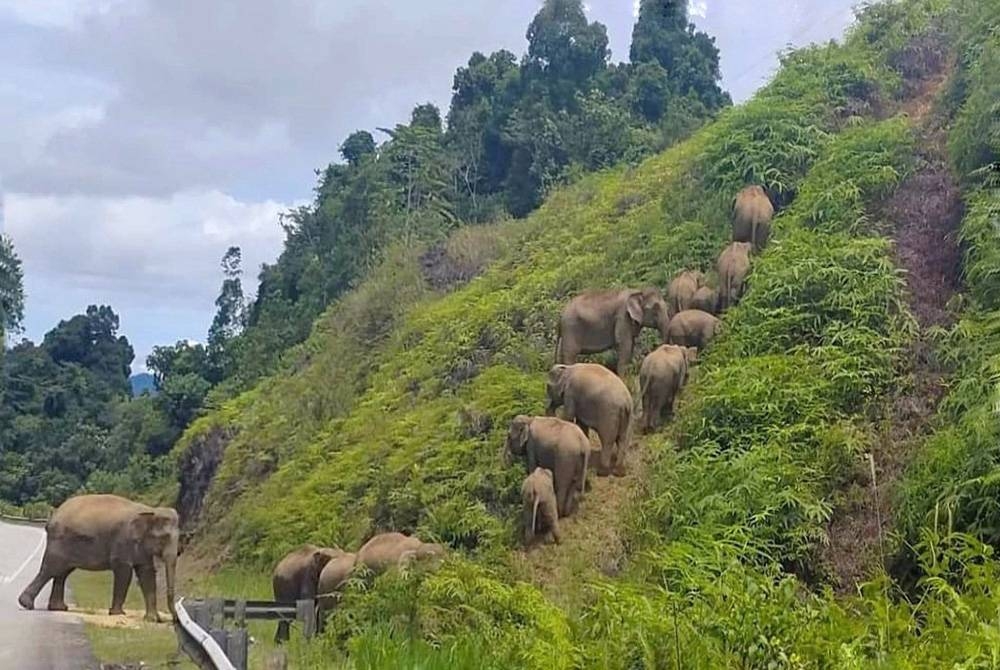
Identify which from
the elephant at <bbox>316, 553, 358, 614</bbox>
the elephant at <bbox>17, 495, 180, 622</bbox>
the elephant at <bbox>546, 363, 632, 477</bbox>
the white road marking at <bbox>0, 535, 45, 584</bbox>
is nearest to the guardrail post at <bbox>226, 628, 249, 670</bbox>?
the elephant at <bbox>316, 553, 358, 614</bbox>

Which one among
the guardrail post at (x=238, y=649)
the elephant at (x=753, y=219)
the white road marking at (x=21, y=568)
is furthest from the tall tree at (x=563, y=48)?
the guardrail post at (x=238, y=649)

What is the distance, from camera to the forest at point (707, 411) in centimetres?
735

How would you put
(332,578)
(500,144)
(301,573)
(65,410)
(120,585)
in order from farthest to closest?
(65,410) < (500,144) < (120,585) < (301,573) < (332,578)

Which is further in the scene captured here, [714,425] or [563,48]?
[563,48]

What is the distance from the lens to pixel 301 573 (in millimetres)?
14164

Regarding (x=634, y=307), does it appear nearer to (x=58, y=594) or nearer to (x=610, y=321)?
(x=610, y=321)

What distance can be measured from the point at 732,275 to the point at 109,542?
8135 millimetres

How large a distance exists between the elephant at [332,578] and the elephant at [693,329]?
487 cm

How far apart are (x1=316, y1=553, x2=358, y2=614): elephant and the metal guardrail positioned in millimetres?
329

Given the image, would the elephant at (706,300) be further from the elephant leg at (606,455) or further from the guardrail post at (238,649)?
the guardrail post at (238,649)

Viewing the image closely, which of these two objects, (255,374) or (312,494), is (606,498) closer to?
(312,494)

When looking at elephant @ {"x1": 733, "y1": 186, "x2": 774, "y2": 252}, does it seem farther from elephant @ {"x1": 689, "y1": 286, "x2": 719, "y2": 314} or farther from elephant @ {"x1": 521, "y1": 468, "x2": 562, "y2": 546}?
elephant @ {"x1": 521, "y1": 468, "x2": 562, "y2": 546}

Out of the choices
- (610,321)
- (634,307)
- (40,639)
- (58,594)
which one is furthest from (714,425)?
(58,594)

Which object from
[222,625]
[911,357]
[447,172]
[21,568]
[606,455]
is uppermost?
[447,172]
